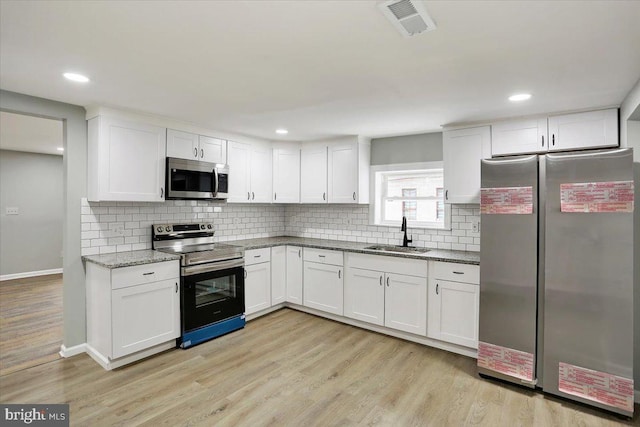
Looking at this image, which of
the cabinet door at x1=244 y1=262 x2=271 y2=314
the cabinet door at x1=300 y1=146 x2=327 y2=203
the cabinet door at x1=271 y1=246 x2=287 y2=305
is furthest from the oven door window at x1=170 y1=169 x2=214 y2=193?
the cabinet door at x1=300 y1=146 x2=327 y2=203

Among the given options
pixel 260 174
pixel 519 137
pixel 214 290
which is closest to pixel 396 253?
pixel 519 137

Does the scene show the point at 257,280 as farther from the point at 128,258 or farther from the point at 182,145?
the point at 182,145

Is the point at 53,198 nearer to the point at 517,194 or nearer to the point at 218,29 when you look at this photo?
the point at 218,29

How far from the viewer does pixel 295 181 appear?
15.7 ft

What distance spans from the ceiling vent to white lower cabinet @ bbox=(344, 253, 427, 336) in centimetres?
229

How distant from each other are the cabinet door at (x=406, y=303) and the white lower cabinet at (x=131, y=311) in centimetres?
215

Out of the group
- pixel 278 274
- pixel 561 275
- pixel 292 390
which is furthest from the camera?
pixel 278 274

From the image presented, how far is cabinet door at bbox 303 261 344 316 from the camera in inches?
161

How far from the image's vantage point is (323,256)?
13.8ft

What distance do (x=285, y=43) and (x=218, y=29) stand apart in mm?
352

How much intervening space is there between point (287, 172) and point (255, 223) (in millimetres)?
894


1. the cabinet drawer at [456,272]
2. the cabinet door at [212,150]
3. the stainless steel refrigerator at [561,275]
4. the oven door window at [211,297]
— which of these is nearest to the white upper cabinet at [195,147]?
the cabinet door at [212,150]

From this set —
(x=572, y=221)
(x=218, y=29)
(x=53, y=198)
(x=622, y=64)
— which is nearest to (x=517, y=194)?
(x=572, y=221)

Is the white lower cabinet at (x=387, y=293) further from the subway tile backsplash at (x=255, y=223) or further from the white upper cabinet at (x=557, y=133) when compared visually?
the white upper cabinet at (x=557, y=133)
